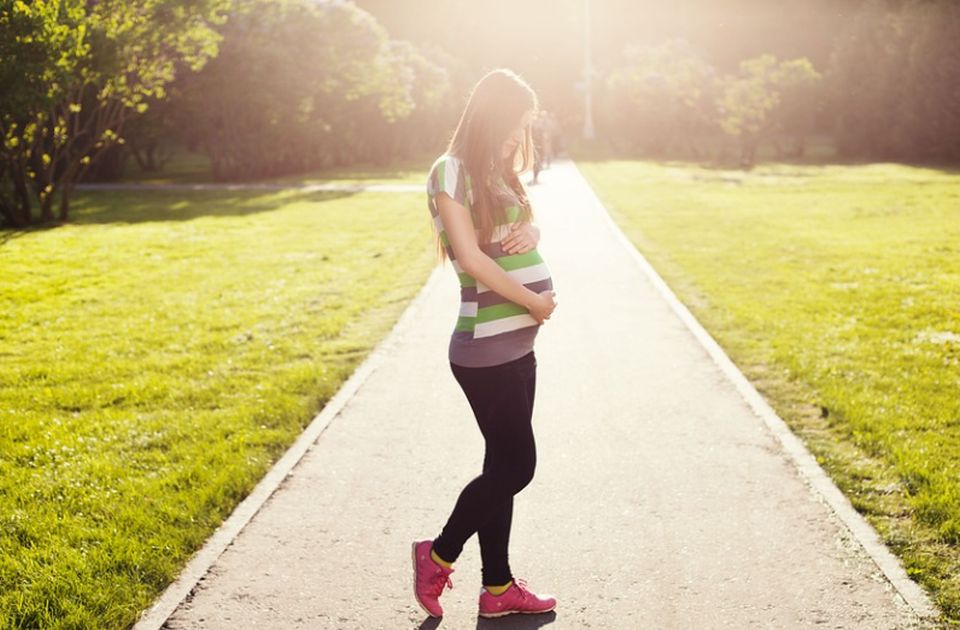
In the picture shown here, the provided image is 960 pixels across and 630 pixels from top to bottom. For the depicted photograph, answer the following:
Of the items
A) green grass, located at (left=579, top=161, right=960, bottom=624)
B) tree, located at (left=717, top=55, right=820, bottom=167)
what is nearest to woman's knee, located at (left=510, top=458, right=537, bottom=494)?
green grass, located at (left=579, top=161, right=960, bottom=624)

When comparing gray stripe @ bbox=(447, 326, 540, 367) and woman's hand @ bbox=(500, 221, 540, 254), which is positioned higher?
woman's hand @ bbox=(500, 221, 540, 254)

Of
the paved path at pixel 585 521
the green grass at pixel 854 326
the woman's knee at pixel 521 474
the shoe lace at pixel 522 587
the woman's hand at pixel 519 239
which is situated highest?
the woman's hand at pixel 519 239

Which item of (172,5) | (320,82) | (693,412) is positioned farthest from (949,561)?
(320,82)

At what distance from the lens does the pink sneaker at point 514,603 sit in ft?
11.8

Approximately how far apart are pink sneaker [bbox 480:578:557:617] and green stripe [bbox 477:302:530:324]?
115 cm

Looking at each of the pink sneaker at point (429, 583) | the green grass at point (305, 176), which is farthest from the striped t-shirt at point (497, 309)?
the green grass at point (305, 176)

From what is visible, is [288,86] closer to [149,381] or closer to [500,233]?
[149,381]

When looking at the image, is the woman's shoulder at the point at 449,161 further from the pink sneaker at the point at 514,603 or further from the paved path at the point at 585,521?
the paved path at the point at 585,521

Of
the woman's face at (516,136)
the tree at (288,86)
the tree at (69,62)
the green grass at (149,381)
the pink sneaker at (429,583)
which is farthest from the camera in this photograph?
the tree at (288,86)

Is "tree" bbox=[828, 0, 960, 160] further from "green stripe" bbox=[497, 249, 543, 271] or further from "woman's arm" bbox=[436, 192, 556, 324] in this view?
"woman's arm" bbox=[436, 192, 556, 324]

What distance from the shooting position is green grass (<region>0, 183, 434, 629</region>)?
4.06m

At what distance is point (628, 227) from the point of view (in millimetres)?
17562

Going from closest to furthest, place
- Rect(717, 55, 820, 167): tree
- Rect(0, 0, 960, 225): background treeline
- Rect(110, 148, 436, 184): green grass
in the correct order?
Rect(0, 0, 960, 225): background treeline, Rect(110, 148, 436, 184): green grass, Rect(717, 55, 820, 167): tree

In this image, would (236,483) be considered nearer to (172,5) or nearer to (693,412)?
(693,412)
